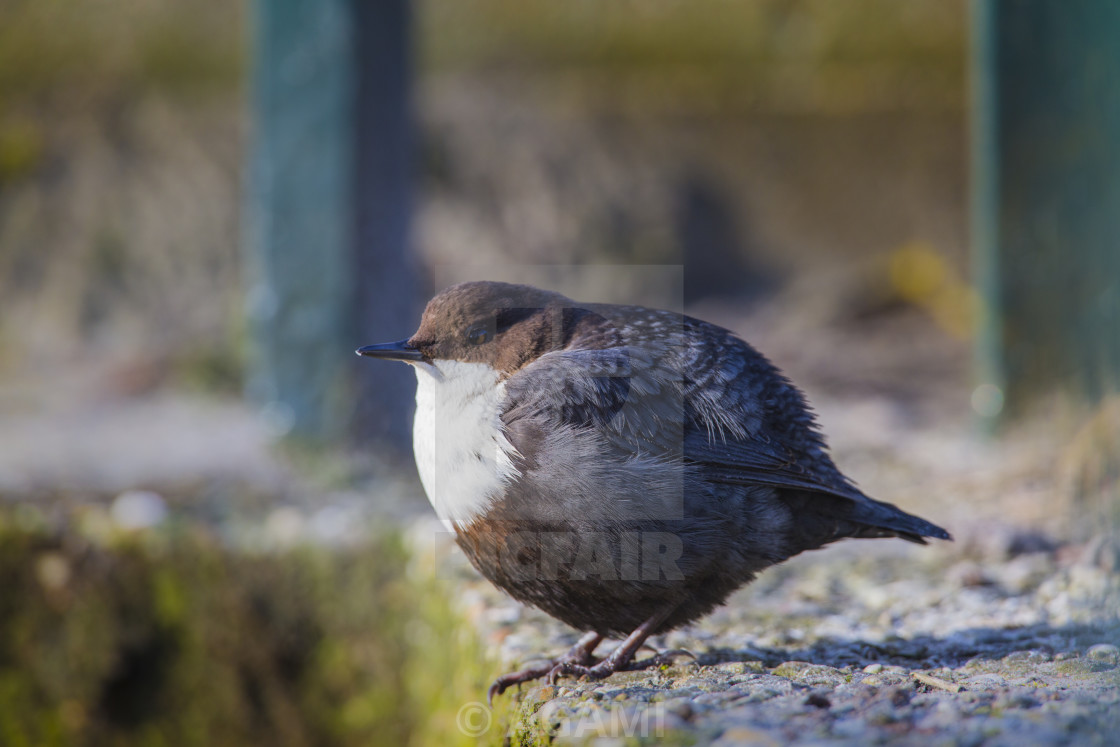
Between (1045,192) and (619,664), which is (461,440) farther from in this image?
(1045,192)

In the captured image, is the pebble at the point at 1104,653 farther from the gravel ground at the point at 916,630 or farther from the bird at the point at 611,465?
the bird at the point at 611,465

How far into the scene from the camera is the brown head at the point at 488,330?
8.34 feet

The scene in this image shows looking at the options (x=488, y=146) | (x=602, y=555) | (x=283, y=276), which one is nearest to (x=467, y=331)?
(x=602, y=555)

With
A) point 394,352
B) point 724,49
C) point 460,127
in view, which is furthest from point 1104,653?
point 460,127

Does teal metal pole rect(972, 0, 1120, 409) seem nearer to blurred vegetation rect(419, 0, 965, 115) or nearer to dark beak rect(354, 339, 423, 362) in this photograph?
blurred vegetation rect(419, 0, 965, 115)

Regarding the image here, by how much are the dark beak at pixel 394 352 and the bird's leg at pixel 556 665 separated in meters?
0.80

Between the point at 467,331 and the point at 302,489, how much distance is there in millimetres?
2181

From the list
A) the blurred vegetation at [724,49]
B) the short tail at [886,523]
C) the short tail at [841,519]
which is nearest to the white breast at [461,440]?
the short tail at [841,519]

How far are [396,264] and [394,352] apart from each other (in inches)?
98.6

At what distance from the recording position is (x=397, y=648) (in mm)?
3688

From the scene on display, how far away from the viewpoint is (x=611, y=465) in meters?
2.29

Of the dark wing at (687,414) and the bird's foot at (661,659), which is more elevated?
the dark wing at (687,414)

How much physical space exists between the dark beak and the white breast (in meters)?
0.05

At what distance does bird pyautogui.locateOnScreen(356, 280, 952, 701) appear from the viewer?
7.51ft
